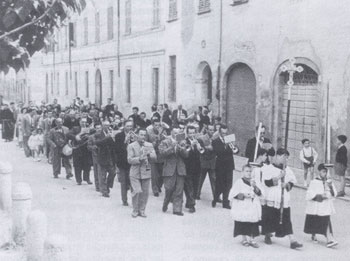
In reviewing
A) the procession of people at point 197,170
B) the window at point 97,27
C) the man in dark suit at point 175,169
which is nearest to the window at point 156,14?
the window at point 97,27

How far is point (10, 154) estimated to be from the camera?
2120cm

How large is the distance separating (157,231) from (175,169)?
1630 millimetres

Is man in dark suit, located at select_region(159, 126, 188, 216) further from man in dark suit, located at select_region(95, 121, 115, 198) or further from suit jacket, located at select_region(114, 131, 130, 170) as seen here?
man in dark suit, located at select_region(95, 121, 115, 198)

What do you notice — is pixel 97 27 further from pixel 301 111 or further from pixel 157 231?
pixel 157 231

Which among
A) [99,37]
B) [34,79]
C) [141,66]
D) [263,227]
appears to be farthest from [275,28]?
[34,79]

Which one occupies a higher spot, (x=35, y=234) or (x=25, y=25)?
(x=25, y=25)

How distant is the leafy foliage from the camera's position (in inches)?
229

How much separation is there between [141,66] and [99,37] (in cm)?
762

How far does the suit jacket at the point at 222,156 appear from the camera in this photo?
11.8m

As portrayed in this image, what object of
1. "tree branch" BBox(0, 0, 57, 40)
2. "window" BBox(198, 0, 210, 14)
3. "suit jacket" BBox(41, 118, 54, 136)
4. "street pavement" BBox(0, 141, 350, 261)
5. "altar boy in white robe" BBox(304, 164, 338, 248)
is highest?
"window" BBox(198, 0, 210, 14)

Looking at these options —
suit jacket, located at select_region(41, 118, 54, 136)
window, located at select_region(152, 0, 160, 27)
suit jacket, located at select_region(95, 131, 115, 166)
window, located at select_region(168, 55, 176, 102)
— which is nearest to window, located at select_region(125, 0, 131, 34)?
window, located at select_region(152, 0, 160, 27)

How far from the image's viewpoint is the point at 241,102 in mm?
19859

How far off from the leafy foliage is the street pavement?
3.31 meters

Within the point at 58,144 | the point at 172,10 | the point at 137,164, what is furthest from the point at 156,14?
the point at 137,164
